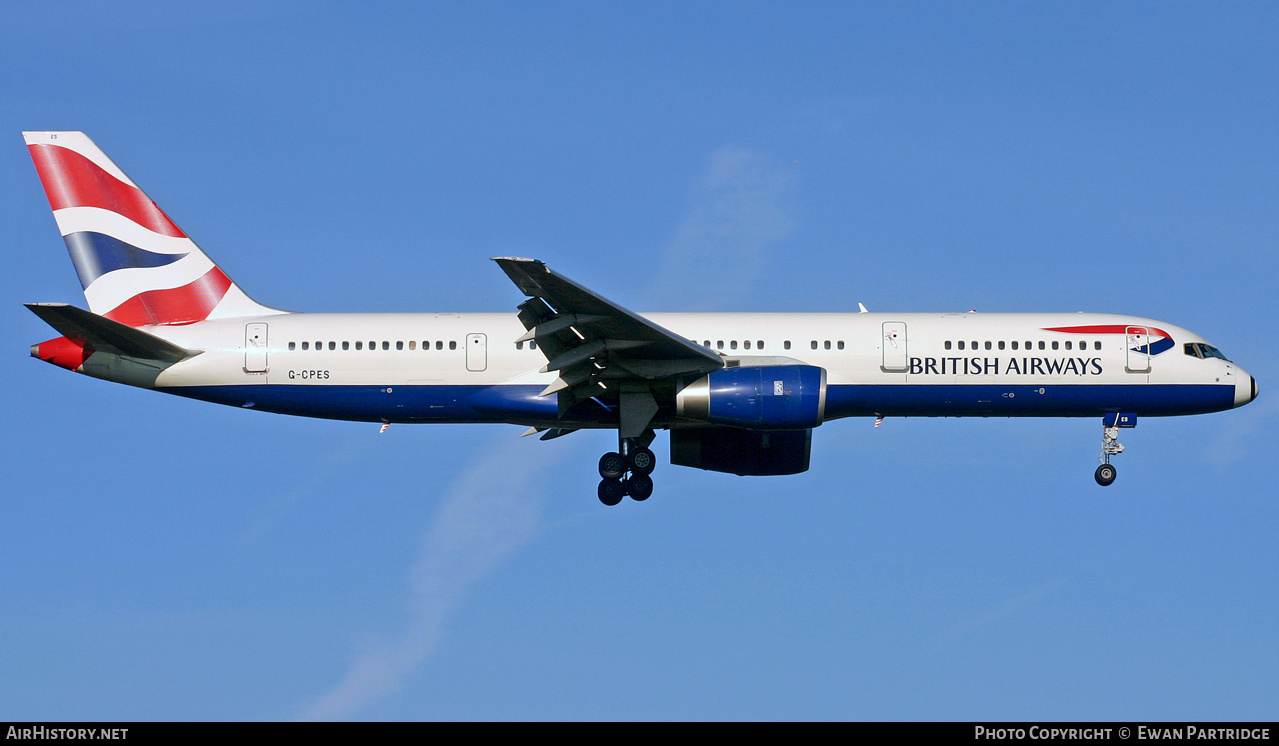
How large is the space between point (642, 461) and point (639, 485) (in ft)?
1.83

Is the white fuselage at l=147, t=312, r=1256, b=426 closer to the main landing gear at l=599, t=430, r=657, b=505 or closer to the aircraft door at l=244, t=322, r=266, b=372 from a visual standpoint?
the aircraft door at l=244, t=322, r=266, b=372

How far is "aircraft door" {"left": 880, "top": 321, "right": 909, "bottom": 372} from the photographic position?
31297mm

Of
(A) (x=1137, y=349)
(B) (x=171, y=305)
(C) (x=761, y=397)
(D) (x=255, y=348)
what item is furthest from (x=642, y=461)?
(B) (x=171, y=305)

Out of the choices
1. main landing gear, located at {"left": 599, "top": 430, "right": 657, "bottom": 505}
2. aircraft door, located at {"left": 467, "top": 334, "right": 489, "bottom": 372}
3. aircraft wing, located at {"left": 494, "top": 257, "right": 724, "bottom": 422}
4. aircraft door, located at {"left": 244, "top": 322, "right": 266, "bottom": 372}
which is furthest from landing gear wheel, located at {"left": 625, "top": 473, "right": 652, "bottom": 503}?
aircraft door, located at {"left": 244, "top": 322, "right": 266, "bottom": 372}

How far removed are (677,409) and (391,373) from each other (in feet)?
22.0

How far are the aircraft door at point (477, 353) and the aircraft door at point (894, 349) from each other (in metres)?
9.03

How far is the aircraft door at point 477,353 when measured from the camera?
31297mm

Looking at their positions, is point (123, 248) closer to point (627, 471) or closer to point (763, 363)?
point (627, 471)

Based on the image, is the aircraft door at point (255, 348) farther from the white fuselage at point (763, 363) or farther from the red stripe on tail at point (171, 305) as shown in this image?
the red stripe on tail at point (171, 305)

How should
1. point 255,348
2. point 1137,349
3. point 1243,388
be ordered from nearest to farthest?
1. point 255,348
2. point 1137,349
3. point 1243,388

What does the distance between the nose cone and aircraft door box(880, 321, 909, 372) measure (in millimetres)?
7937

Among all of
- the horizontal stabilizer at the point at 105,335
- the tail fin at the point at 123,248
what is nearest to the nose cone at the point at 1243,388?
the tail fin at the point at 123,248

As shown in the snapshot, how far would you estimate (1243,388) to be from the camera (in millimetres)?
32219
